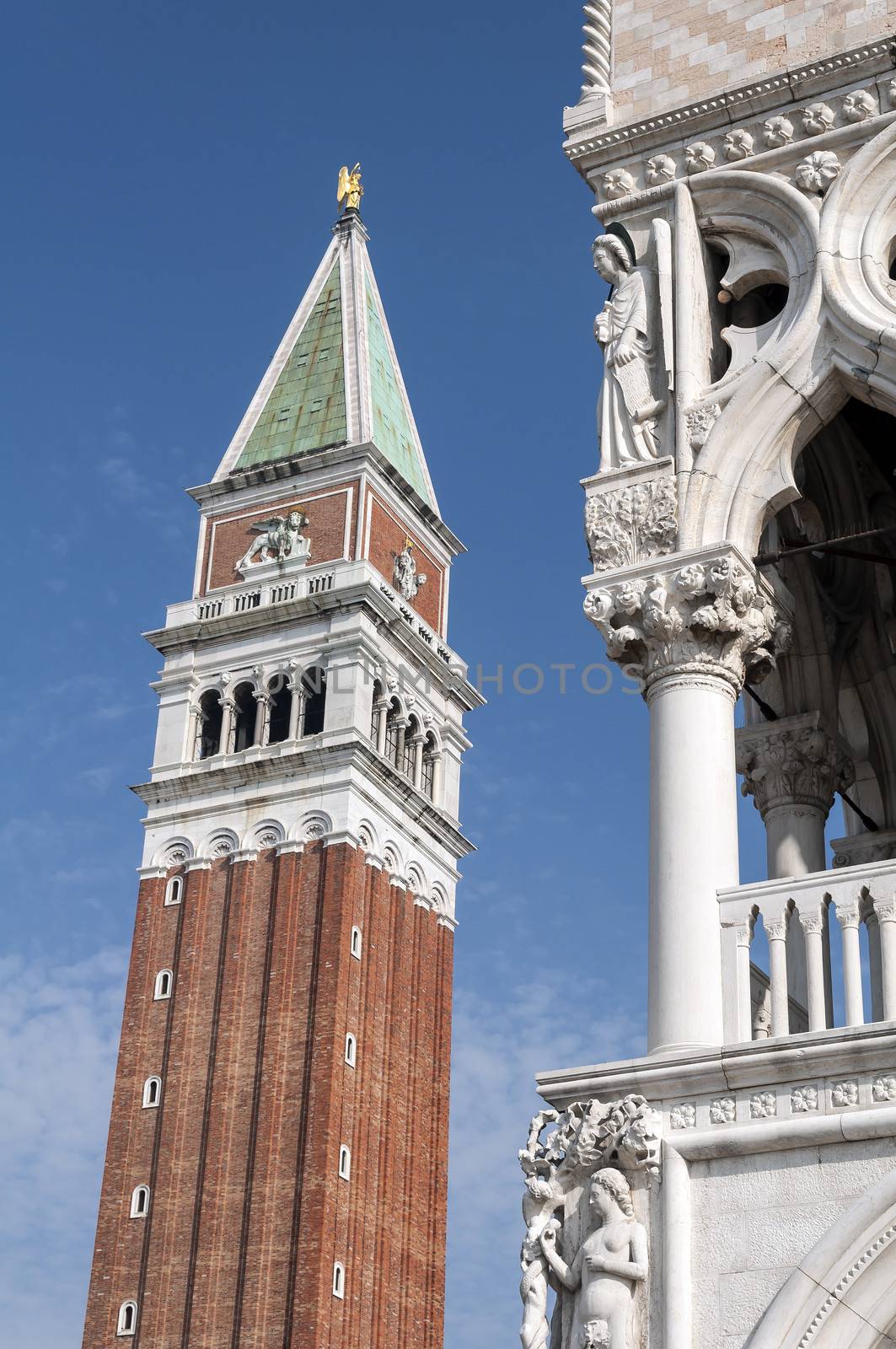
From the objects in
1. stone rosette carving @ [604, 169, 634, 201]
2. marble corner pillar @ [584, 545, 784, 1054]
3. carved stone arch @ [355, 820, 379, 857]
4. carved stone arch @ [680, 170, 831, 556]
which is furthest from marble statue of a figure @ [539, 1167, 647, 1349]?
carved stone arch @ [355, 820, 379, 857]

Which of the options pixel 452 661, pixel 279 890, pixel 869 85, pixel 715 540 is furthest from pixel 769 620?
pixel 452 661

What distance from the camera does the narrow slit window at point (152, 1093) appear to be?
52.2 m

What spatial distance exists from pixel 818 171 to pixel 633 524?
6.72ft

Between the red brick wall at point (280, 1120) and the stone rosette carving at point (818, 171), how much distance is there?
39.6m

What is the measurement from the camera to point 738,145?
1088cm

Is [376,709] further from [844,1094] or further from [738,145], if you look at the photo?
[844,1094]

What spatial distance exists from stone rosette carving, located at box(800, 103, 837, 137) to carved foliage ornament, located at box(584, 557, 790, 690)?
241 cm

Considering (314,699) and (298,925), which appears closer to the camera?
(298,925)

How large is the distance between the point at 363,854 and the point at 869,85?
42994 millimetres

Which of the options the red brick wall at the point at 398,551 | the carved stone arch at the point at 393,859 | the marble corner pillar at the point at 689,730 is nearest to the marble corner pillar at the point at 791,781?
the marble corner pillar at the point at 689,730

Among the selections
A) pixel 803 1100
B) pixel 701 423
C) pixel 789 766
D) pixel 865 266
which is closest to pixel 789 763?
pixel 789 766

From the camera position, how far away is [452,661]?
58.8 m

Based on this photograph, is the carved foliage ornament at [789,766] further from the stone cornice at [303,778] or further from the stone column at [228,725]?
the stone column at [228,725]

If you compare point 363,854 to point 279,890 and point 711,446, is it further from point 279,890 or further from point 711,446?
point 711,446
